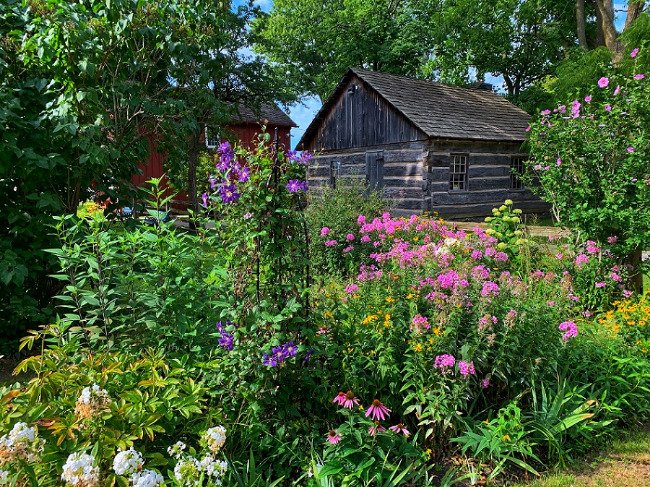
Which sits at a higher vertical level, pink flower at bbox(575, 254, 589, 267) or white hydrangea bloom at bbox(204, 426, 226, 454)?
pink flower at bbox(575, 254, 589, 267)

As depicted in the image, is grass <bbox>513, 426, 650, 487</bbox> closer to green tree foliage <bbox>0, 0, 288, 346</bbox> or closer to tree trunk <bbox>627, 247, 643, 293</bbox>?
tree trunk <bbox>627, 247, 643, 293</bbox>

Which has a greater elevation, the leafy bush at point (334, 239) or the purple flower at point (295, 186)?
the purple flower at point (295, 186)

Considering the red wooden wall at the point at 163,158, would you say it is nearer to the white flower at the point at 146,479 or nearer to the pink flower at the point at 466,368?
the pink flower at the point at 466,368

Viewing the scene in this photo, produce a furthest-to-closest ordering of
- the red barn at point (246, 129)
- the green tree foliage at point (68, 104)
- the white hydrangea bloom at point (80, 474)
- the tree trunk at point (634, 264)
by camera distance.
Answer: the red barn at point (246, 129) → the tree trunk at point (634, 264) → the green tree foliage at point (68, 104) → the white hydrangea bloom at point (80, 474)

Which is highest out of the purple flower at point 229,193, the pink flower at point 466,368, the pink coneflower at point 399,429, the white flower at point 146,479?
the purple flower at point 229,193

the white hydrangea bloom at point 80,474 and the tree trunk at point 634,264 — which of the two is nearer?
the white hydrangea bloom at point 80,474

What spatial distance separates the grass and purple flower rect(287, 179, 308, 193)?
2.20 metres

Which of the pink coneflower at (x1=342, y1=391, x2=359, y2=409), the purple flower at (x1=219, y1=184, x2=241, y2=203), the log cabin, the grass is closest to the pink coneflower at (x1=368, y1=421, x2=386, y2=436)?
the pink coneflower at (x1=342, y1=391, x2=359, y2=409)

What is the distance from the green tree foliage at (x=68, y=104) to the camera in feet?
14.1

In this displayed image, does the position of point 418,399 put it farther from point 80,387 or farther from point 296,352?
point 80,387

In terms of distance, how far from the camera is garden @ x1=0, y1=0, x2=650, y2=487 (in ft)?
7.93

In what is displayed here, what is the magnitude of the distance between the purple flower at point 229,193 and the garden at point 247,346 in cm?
1

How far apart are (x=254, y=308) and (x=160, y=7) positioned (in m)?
3.60

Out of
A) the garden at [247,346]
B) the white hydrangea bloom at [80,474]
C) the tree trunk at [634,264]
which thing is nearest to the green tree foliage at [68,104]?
the garden at [247,346]
